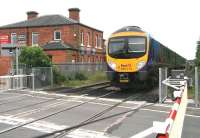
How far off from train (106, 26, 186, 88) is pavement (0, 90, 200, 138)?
13.8 feet

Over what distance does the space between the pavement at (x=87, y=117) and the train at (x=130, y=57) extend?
4202mm

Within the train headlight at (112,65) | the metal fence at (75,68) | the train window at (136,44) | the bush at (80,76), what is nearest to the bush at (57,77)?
the metal fence at (75,68)

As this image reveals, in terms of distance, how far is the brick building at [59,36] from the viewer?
169ft

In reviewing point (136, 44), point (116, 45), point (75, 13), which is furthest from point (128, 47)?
point (75, 13)

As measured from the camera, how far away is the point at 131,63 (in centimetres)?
2369

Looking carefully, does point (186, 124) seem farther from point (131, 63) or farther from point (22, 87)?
point (22, 87)

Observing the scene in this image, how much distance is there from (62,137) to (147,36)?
14321 mm

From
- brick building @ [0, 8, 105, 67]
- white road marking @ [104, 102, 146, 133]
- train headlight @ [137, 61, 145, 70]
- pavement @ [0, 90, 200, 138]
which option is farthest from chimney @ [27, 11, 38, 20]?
white road marking @ [104, 102, 146, 133]

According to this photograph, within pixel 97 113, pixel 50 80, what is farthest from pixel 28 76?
pixel 97 113

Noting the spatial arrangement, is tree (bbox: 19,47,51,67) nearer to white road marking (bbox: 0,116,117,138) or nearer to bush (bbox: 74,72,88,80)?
bush (bbox: 74,72,88,80)

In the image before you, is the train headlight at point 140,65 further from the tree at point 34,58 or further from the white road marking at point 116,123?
the tree at point 34,58

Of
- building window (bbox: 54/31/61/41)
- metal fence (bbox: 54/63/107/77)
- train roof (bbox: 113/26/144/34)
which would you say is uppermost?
building window (bbox: 54/31/61/41)

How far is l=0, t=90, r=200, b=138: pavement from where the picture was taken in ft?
36.0

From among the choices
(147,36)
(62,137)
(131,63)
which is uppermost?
(147,36)
